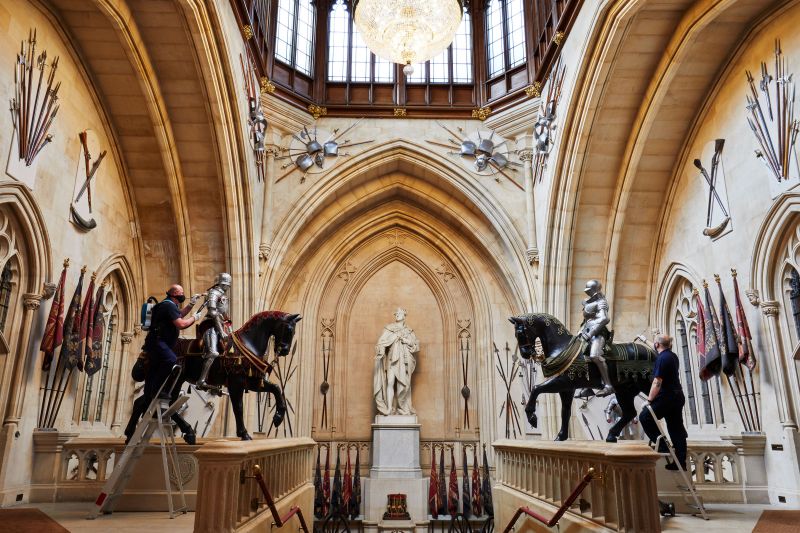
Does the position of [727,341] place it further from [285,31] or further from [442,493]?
[285,31]

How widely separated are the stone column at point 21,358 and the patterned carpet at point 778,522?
26.7 ft

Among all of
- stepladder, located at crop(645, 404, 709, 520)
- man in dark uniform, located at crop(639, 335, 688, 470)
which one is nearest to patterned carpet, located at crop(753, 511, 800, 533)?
stepladder, located at crop(645, 404, 709, 520)

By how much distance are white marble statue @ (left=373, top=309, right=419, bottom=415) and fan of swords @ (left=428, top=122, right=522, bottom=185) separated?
387 cm

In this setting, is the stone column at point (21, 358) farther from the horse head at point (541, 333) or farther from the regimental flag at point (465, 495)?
the regimental flag at point (465, 495)

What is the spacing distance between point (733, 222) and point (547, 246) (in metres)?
3.86

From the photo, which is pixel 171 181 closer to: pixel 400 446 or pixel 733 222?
pixel 400 446

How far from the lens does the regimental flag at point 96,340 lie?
9328mm

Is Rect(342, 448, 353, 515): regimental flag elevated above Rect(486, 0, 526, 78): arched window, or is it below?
below

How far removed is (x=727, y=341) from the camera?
30.4 feet

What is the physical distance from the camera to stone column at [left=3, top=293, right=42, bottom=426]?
7539 millimetres

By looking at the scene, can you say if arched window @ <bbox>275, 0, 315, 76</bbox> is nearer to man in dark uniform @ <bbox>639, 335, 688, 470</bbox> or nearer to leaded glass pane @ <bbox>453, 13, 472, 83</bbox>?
leaded glass pane @ <bbox>453, 13, 472, 83</bbox>

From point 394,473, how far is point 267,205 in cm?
631

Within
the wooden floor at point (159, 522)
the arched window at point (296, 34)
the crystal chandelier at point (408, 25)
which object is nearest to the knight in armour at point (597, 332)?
the wooden floor at point (159, 522)

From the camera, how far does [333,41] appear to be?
15.8 meters
